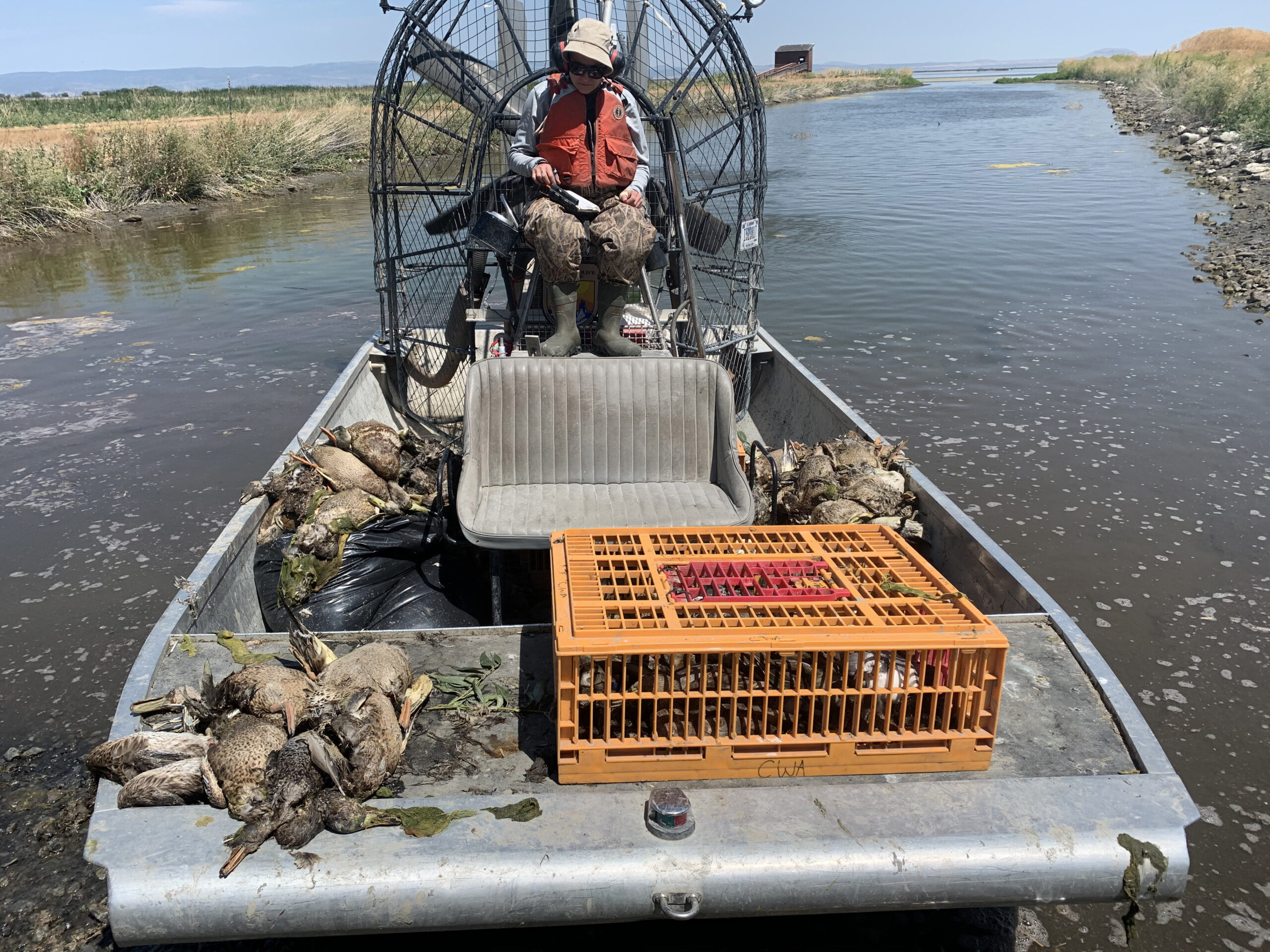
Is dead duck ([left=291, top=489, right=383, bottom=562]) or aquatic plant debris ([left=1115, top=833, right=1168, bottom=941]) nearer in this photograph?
aquatic plant debris ([left=1115, top=833, right=1168, bottom=941])

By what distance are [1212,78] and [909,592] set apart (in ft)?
136

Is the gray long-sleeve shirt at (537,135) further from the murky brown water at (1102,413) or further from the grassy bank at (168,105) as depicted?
the grassy bank at (168,105)

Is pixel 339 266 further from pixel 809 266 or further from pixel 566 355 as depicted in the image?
pixel 566 355

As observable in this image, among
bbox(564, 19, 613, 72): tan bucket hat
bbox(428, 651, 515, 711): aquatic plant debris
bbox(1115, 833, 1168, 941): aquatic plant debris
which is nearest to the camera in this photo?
bbox(1115, 833, 1168, 941): aquatic plant debris

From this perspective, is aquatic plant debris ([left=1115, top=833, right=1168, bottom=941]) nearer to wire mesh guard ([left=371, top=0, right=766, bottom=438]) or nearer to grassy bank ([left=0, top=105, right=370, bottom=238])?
wire mesh guard ([left=371, top=0, right=766, bottom=438])

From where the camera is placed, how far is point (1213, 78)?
3409 cm

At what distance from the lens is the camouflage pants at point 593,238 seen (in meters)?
4.57

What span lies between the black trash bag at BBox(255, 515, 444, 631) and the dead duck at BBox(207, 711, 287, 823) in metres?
1.34

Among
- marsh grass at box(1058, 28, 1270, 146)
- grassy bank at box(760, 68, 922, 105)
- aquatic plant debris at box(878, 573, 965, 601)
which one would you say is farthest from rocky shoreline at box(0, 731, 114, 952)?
grassy bank at box(760, 68, 922, 105)

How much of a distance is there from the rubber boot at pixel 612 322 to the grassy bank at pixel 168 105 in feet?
85.6

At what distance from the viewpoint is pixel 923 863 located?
2.19 m

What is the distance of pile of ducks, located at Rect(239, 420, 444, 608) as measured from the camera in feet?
12.8

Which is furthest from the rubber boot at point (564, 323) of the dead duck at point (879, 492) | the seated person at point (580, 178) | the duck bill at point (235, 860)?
the duck bill at point (235, 860)

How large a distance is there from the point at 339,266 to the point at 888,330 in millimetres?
8519
